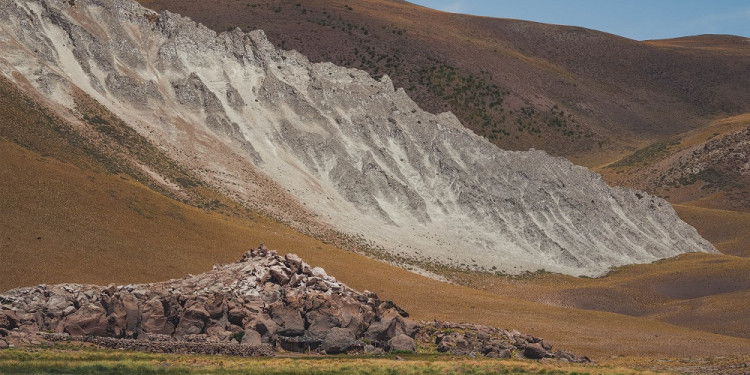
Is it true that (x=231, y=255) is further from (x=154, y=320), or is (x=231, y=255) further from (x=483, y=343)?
→ (x=483, y=343)

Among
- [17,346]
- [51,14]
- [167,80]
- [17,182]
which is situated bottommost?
[17,346]

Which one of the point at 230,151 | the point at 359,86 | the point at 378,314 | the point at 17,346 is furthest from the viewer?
the point at 359,86

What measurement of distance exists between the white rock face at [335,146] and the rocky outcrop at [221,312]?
4586 centimetres

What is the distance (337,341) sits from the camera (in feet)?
155

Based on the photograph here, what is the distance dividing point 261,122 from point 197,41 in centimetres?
1737

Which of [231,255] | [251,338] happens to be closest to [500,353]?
[251,338]

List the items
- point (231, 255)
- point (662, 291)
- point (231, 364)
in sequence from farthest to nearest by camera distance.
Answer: point (662, 291) < point (231, 255) < point (231, 364)

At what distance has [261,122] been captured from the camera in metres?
117

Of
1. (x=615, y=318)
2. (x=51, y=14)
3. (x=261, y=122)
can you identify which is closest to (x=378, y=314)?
(x=615, y=318)

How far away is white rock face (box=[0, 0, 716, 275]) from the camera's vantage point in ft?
338

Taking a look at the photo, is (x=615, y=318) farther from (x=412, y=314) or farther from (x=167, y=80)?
(x=167, y=80)

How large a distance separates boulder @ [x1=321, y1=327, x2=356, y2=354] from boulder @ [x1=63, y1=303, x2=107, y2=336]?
39.3 feet

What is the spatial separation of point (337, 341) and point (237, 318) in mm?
5974

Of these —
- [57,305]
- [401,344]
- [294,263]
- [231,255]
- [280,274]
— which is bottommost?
[401,344]
